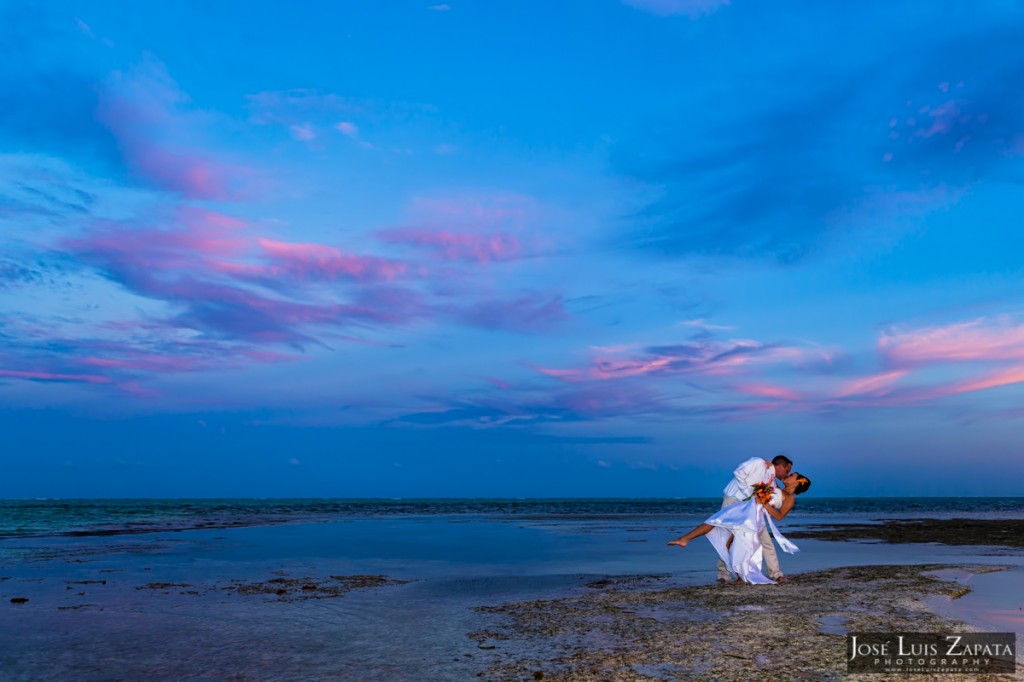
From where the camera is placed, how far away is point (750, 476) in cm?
1666

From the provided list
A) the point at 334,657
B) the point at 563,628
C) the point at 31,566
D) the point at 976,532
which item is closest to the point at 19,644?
the point at 334,657

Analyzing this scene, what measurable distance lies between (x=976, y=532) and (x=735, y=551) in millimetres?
30079

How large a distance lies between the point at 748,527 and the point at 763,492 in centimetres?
82

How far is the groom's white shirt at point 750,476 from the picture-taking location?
16.5 meters

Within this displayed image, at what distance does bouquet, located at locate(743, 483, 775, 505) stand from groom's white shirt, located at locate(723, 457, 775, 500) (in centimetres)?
12

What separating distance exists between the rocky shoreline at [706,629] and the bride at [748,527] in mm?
628

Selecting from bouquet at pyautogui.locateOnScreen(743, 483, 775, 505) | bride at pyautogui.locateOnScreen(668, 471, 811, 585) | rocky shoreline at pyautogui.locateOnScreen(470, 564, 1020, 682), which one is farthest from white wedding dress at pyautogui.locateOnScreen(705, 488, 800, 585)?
rocky shoreline at pyautogui.locateOnScreen(470, 564, 1020, 682)

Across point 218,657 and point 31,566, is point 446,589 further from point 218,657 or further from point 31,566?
point 31,566

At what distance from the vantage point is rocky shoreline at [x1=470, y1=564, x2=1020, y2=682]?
8.75 metres

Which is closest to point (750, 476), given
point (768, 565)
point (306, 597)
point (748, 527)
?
point (748, 527)

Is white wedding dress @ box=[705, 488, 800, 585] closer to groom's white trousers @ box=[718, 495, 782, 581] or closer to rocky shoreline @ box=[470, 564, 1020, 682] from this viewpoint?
groom's white trousers @ box=[718, 495, 782, 581]

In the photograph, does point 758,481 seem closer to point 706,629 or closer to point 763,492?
point 763,492

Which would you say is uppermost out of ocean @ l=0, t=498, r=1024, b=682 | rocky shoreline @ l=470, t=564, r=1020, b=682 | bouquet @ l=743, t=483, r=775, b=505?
bouquet @ l=743, t=483, r=775, b=505

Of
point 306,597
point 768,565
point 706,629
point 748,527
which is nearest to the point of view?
point 706,629
